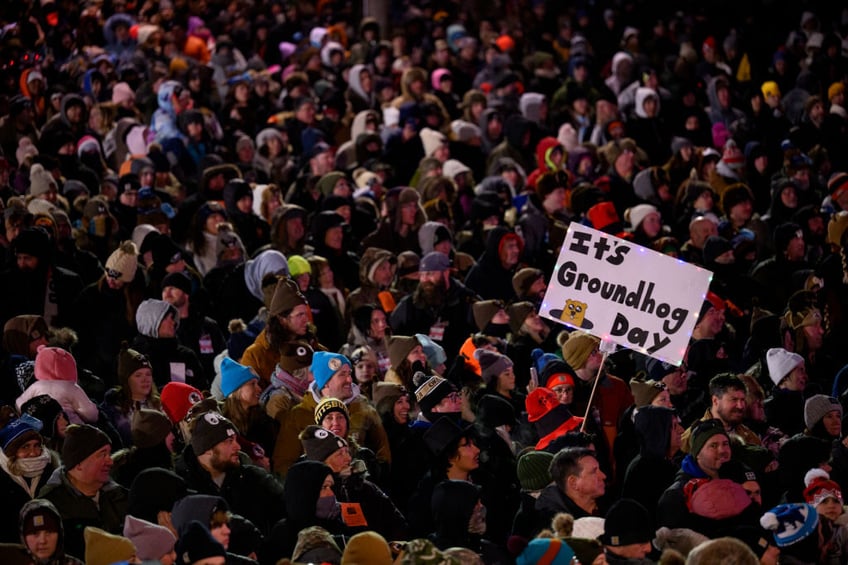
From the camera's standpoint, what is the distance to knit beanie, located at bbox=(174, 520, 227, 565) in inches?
264

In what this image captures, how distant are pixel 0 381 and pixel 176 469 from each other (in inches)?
71.5

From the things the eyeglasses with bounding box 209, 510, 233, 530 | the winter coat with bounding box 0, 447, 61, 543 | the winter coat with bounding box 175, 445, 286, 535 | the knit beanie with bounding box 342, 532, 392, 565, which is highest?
the knit beanie with bounding box 342, 532, 392, 565

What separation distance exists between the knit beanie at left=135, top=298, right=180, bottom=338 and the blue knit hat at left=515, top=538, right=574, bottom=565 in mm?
4241

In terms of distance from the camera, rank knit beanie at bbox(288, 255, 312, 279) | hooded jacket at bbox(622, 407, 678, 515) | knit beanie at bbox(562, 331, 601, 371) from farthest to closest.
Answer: knit beanie at bbox(288, 255, 312, 279), knit beanie at bbox(562, 331, 601, 371), hooded jacket at bbox(622, 407, 678, 515)

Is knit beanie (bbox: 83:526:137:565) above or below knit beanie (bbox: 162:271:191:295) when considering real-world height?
below

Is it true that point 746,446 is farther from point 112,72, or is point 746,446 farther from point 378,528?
point 112,72

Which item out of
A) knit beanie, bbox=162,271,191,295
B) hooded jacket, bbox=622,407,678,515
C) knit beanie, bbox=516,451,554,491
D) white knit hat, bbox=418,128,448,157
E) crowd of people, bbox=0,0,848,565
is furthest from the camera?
white knit hat, bbox=418,128,448,157

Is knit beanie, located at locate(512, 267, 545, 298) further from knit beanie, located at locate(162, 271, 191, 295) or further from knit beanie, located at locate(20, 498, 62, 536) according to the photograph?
knit beanie, located at locate(20, 498, 62, 536)

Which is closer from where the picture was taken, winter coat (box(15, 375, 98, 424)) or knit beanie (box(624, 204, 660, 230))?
winter coat (box(15, 375, 98, 424))

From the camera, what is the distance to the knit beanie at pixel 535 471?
28.0 ft

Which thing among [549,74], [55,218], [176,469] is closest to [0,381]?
[176,469]

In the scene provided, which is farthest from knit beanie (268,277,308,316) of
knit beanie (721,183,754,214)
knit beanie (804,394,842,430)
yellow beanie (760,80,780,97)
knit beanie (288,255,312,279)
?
yellow beanie (760,80,780,97)

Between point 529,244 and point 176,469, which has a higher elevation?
point 529,244

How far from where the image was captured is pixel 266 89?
1867 centimetres
